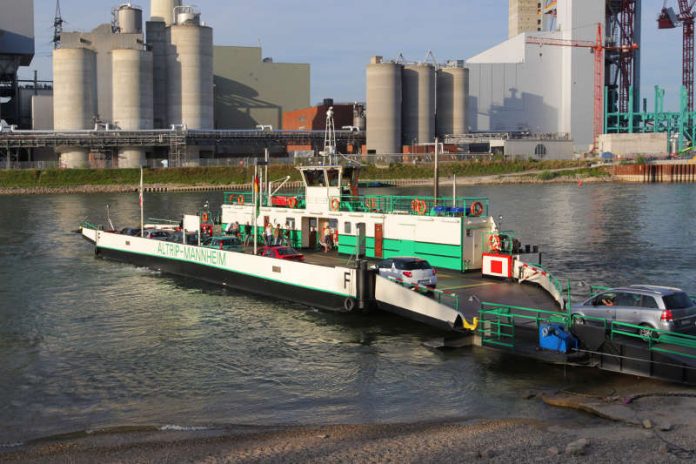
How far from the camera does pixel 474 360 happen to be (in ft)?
78.8

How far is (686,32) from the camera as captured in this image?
176 m

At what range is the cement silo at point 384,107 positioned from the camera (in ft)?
472

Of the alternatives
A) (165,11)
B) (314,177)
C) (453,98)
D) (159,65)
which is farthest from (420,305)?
(165,11)

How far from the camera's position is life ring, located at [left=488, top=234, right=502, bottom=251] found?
32594 mm

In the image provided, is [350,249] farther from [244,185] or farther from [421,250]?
[244,185]

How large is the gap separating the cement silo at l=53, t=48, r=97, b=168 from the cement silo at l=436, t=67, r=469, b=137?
63.0 meters

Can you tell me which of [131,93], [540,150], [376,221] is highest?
[131,93]

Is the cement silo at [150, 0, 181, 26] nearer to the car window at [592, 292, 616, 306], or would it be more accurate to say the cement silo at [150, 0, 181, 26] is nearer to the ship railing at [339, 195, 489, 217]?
the ship railing at [339, 195, 489, 217]

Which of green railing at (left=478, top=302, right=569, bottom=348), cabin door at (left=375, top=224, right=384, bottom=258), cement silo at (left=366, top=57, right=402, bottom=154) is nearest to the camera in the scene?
green railing at (left=478, top=302, right=569, bottom=348)

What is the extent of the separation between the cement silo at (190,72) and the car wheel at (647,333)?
4669 inches

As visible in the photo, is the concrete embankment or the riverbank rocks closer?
the riverbank rocks

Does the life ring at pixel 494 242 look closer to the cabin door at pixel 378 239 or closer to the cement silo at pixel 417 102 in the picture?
the cabin door at pixel 378 239

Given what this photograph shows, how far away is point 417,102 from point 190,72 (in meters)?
41.5

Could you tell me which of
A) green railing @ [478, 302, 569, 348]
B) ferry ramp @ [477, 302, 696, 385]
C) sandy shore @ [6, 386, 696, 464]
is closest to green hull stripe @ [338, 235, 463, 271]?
green railing @ [478, 302, 569, 348]
